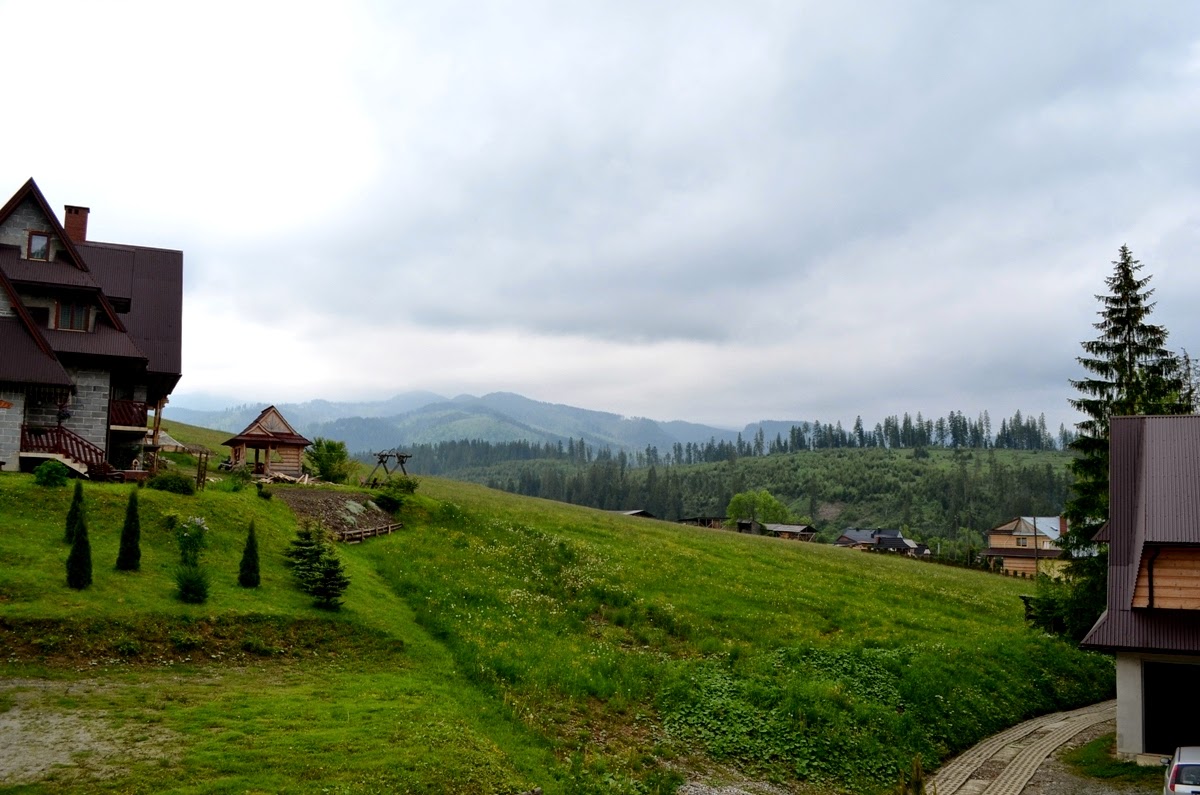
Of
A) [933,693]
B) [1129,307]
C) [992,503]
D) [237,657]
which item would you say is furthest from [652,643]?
[992,503]

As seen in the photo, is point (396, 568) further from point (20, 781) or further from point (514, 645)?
point (20, 781)

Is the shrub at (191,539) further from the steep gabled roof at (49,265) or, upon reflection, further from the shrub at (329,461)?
the shrub at (329,461)

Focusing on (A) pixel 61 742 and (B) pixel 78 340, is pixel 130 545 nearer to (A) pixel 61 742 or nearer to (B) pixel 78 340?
(A) pixel 61 742

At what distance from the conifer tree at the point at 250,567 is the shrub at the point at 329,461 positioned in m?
29.3

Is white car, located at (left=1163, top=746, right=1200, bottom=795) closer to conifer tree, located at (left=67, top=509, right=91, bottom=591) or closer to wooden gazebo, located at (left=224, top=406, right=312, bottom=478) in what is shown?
conifer tree, located at (left=67, top=509, right=91, bottom=591)

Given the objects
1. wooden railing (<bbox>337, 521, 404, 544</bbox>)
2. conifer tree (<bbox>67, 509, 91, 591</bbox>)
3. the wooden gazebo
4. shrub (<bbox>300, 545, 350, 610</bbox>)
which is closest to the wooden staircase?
wooden railing (<bbox>337, 521, 404, 544</bbox>)

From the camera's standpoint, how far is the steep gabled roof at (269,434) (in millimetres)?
55562

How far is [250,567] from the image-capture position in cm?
2658

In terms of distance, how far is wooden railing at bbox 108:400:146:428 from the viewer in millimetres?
42219

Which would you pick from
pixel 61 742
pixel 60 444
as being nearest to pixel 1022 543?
pixel 60 444

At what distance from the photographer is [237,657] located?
72.5 feet

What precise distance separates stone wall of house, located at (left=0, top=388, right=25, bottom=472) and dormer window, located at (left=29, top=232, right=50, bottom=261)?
8.46 metres

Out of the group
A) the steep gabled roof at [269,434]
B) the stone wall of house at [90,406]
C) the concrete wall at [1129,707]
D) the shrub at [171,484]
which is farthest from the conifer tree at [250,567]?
the steep gabled roof at [269,434]

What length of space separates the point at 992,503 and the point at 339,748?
20030cm
